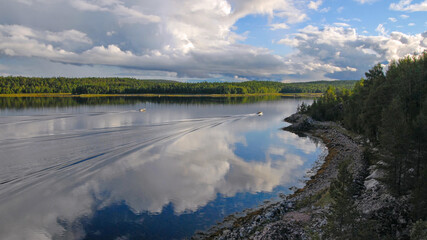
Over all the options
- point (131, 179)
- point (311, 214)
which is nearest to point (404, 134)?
point (311, 214)

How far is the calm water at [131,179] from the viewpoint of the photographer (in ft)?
69.8

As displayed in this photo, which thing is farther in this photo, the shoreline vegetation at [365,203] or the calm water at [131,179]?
the calm water at [131,179]

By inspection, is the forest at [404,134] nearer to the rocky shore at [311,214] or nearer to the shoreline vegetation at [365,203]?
the shoreline vegetation at [365,203]

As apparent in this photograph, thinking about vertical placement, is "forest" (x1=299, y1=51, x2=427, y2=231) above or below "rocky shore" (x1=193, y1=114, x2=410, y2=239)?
above

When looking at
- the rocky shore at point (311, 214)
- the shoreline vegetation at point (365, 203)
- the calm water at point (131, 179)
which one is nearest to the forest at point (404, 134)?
the shoreline vegetation at point (365, 203)

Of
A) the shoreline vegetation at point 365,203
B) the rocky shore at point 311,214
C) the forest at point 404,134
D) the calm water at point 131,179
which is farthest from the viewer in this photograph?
the calm water at point 131,179

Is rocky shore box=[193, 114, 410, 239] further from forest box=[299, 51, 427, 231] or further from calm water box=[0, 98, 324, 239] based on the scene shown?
calm water box=[0, 98, 324, 239]

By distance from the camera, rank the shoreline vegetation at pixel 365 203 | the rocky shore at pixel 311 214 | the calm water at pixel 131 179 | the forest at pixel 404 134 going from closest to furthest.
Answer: the shoreline vegetation at pixel 365 203 < the rocky shore at pixel 311 214 < the forest at pixel 404 134 < the calm water at pixel 131 179

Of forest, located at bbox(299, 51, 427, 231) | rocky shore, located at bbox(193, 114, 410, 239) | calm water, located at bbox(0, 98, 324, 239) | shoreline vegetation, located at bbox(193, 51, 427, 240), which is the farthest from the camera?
calm water, located at bbox(0, 98, 324, 239)

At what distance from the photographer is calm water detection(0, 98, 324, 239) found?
2128 centimetres

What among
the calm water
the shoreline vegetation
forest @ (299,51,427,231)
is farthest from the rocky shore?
the calm water

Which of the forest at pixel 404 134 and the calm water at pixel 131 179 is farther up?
the forest at pixel 404 134

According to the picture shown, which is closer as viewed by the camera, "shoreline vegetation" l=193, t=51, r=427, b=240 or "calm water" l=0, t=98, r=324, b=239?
"shoreline vegetation" l=193, t=51, r=427, b=240

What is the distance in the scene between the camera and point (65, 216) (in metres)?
22.4
